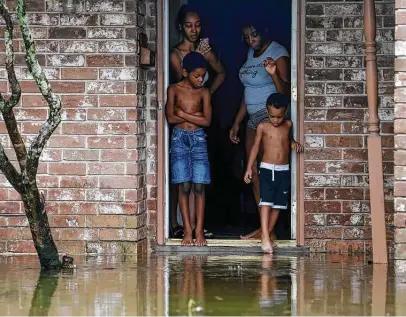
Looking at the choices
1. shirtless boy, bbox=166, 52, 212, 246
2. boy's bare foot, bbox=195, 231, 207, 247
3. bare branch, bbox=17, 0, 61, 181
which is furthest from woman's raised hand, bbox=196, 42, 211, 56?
bare branch, bbox=17, 0, 61, 181

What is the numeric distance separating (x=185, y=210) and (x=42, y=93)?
265 centimetres

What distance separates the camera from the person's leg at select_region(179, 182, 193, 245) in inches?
484

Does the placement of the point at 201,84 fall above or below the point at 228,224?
above

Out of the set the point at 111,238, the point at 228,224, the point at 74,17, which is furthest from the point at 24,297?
the point at 228,224

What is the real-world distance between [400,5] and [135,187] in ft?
10.2

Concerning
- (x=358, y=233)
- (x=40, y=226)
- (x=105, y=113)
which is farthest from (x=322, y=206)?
(x=40, y=226)

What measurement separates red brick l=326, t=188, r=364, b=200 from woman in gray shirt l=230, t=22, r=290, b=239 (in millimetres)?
920

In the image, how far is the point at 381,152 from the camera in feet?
36.8

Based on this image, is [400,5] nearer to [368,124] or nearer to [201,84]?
[368,124]

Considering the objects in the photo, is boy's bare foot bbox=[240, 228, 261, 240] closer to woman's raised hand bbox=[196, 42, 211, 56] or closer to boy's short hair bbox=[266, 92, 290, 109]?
boy's short hair bbox=[266, 92, 290, 109]

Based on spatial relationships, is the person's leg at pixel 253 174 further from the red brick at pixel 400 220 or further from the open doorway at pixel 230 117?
the red brick at pixel 400 220

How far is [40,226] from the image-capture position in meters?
10.5

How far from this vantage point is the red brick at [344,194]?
11907 mm

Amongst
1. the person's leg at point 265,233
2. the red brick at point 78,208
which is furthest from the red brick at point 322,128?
the red brick at point 78,208
